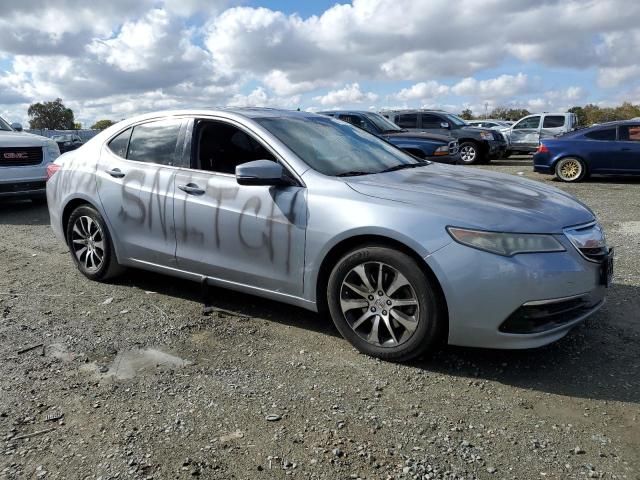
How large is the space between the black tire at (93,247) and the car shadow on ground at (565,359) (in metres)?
1.26

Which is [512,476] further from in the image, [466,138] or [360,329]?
[466,138]

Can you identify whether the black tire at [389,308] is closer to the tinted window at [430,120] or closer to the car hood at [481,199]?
the car hood at [481,199]

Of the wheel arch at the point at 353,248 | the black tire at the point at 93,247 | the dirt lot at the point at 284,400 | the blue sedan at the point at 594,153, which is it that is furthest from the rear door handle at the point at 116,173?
the blue sedan at the point at 594,153

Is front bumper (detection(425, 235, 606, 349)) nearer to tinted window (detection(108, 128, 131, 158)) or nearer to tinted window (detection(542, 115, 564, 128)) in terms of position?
tinted window (detection(108, 128, 131, 158))

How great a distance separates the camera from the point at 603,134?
41.3 ft

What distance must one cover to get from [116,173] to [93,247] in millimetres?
785

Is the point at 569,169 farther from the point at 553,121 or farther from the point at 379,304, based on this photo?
the point at 379,304

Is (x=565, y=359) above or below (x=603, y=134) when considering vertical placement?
below

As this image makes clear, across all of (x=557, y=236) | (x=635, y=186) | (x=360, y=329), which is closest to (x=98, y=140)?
(x=360, y=329)

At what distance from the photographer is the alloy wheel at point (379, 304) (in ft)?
10.8

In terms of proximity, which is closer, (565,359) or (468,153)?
(565,359)

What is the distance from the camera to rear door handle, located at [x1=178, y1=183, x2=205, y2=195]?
13.4 ft

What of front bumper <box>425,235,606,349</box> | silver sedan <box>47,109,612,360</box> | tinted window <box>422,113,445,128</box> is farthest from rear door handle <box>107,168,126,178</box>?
tinted window <box>422,113,445,128</box>

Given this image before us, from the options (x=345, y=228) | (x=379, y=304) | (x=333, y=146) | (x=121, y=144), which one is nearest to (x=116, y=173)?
(x=121, y=144)
